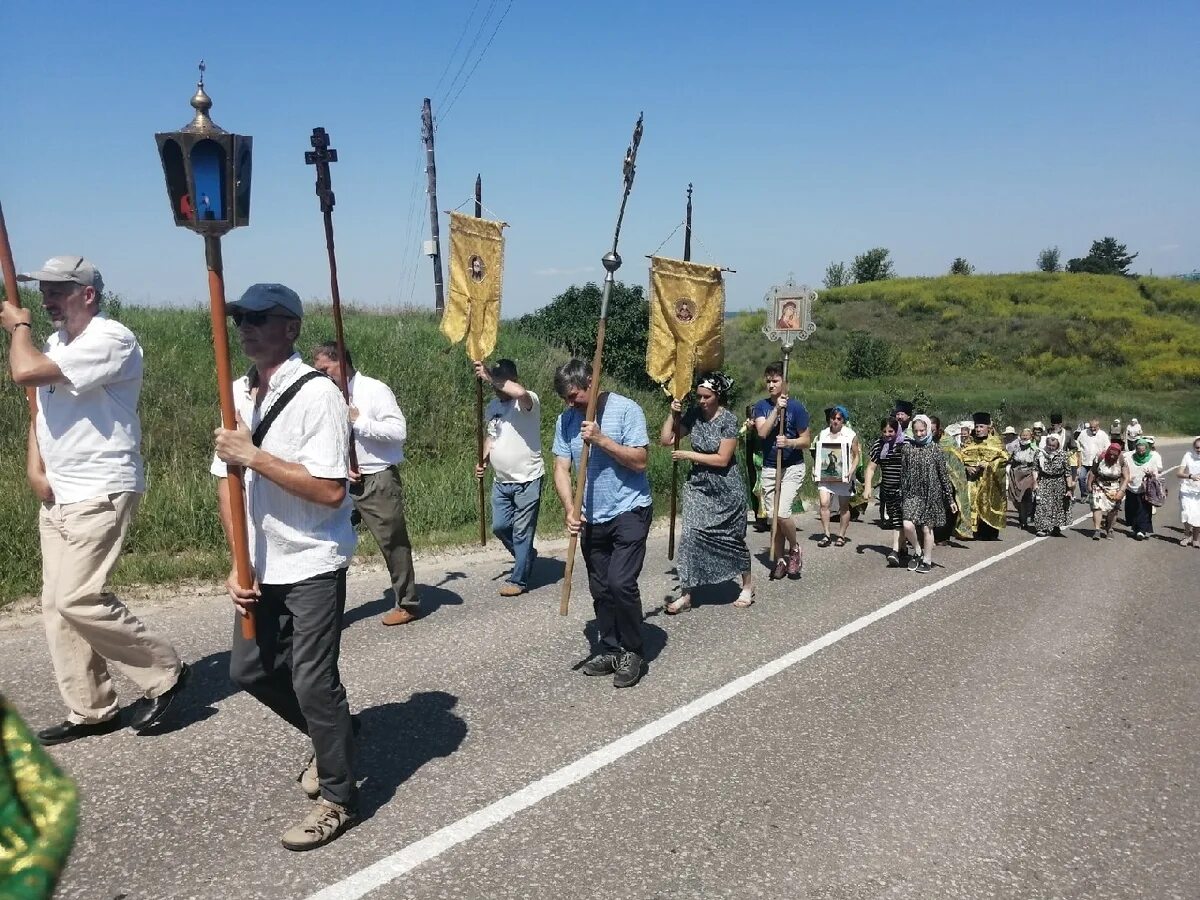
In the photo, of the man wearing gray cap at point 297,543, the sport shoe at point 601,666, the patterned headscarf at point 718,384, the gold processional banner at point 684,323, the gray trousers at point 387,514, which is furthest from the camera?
the gold processional banner at point 684,323

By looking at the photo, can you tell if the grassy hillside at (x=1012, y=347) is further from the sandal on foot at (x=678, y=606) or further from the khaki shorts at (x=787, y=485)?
the sandal on foot at (x=678, y=606)

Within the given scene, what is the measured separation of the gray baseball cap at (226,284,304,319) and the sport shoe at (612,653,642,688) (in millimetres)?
2846

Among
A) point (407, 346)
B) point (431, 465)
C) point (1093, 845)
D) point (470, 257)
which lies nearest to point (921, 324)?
point (407, 346)

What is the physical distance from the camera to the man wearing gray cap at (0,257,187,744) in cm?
388

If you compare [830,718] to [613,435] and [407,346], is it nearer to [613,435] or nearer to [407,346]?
[613,435]

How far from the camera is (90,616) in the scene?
3.96 metres

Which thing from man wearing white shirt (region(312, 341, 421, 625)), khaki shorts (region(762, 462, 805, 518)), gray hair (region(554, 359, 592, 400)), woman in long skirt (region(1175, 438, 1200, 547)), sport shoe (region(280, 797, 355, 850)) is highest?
gray hair (region(554, 359, 592, 400))

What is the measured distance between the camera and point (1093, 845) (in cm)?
358

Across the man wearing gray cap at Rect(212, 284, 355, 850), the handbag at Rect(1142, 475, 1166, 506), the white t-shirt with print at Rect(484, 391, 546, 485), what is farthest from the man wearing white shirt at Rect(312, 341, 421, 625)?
the handbag at Rect(1142, 475, 1166, 506)

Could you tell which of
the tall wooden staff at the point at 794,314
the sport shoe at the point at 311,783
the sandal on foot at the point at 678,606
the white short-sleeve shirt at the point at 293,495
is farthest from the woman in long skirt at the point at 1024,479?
the white short-sleeve shirt at the point at 293,495

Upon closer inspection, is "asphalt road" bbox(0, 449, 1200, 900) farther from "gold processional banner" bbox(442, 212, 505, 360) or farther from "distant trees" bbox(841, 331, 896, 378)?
"distant trees" bbox(841, 331, 896, 378)

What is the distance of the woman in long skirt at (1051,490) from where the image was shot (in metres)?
13.0

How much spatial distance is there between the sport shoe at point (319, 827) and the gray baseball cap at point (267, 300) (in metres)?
1.83

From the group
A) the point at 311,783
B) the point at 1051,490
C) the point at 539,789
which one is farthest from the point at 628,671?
the point at 1051,490
